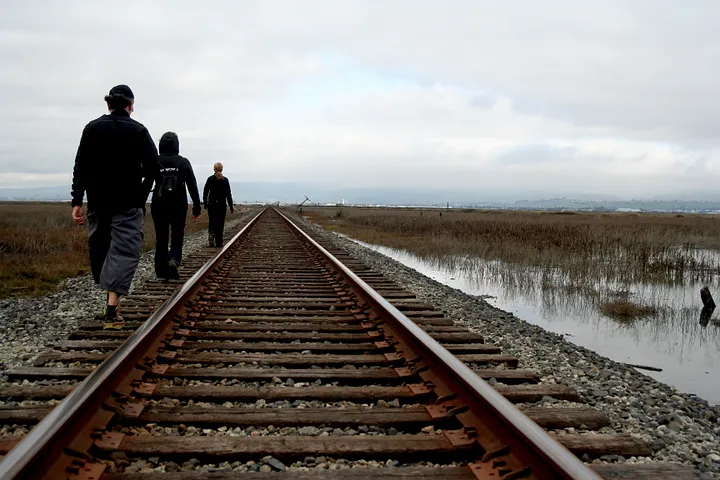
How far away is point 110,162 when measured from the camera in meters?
4.62

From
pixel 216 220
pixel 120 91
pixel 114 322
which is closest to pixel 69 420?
pixel 114 322

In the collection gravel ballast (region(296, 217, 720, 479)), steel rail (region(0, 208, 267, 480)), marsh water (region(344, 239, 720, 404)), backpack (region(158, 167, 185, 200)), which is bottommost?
marsh water (region(344, 239, 720, 404))

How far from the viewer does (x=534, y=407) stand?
3111 millimetres

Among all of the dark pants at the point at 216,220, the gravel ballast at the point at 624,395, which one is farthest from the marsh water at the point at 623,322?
the dark pants at the point at 216,220

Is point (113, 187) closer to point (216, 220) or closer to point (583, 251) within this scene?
point (216, 220)

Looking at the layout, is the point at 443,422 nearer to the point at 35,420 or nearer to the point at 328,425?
the point at 328,425

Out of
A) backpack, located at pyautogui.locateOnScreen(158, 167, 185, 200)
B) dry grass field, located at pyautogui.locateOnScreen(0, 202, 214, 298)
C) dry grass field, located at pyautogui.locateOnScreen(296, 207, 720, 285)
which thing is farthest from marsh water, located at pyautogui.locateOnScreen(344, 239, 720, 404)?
dry grass field, located at pyautogui.locateOnScreen(0, 202, 214, 298)

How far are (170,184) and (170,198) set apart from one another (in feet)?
0.58

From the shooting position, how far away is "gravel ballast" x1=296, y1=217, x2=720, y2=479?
278 centimetres

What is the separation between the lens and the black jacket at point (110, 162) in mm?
4562

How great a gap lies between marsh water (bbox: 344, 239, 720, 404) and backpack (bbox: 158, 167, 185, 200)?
4.87 m

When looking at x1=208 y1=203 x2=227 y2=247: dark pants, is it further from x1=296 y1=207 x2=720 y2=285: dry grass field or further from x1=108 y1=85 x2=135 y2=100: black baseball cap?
x1=108 y1=85 x2=135 y2=100: black baseball cap

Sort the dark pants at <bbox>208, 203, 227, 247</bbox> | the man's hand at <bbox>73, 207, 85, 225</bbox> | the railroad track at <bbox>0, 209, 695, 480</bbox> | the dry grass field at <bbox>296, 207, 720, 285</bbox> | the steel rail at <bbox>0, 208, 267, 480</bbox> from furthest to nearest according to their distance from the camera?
the dry grass field at <bbox>296, 207, 720, 285</bbox>
the dark pants at <bbox>208, 203, 227, 247</bbox>
the man's hand at <bbox>73, 207, 85, 225</bbox>
the railroad track at <bbox>0, 209, 695, 480</bbox>
the steel rail at <bbox>0, 208, 267, 480</bbox>

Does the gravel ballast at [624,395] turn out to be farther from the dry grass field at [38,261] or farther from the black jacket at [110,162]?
the dry grass field at [38,261]
